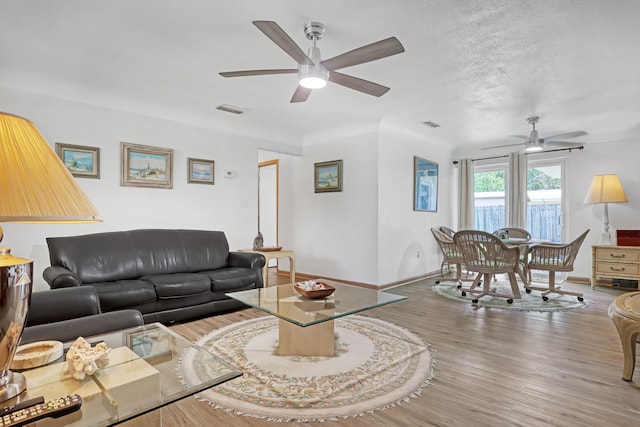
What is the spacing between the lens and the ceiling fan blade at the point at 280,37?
196 centimetres

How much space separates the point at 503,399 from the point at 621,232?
4842mm

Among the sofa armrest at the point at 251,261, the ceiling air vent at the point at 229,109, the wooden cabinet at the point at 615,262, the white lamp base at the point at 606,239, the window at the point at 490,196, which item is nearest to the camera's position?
the sofa armrest at the point at 251,261

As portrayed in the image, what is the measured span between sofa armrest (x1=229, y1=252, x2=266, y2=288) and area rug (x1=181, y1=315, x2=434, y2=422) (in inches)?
34.6

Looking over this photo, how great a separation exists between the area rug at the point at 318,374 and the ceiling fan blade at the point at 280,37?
1762 mm

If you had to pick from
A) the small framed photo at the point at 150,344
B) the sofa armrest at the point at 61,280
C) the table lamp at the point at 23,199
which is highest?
the table lamp at the point at 23,199

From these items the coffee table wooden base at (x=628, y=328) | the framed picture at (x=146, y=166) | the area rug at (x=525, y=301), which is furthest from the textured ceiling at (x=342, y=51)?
the area rug at (x=525, y=301)

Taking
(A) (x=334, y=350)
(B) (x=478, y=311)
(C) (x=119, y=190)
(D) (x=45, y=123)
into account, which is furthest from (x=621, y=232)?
(D) (x=45, y=123)

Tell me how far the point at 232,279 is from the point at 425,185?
3.93 m

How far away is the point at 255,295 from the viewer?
9.41 feet

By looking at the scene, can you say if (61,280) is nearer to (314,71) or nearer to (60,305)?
(60,305)

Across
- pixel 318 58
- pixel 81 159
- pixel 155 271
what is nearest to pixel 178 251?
pixel 155 271

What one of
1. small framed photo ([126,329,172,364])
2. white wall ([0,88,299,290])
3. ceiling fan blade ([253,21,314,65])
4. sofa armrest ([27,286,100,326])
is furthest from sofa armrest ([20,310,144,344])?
white wall ([0,88,299,290])

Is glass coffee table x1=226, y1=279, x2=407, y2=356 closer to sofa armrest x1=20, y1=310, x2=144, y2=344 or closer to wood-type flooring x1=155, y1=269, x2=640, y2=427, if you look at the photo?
wood-type flooring x1=155, y1=269, x2=640, y2=427

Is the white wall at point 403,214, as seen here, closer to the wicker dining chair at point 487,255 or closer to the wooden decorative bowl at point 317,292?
the wicker dining chair at point 487,255
